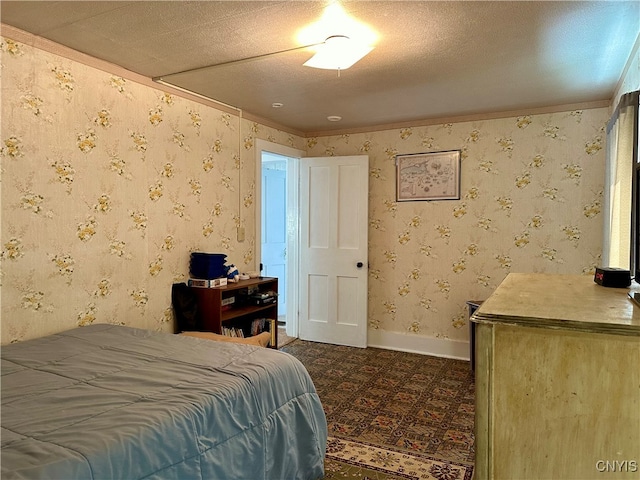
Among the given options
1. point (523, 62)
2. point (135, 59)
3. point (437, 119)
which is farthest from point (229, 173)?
point (523, 62)

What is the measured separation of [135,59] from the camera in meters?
2.73

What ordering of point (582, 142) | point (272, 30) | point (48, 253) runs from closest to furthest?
1. point (272, 30)
2. point (48, 253)
3. point (582, 142)

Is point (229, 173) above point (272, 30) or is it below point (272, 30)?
below

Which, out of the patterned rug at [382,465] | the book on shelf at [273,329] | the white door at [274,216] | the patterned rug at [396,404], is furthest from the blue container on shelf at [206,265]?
the white door at [274,216]

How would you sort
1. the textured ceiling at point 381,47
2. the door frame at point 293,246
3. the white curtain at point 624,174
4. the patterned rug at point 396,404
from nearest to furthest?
1. the textured ceiling at point 381,47
2. the white curtain at point 624,174
3. the patterned rug at point 396,404
4. the door frame at point 293,246

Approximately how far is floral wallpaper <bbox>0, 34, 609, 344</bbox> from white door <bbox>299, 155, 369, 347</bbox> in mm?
187

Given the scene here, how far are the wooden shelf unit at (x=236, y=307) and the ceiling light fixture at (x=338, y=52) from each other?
5.82 feet

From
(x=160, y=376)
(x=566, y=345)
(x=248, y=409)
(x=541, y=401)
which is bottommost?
(x=248, y=409)

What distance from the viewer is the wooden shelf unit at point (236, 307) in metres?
3.23

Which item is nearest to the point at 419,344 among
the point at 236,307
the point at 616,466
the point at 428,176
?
the point at 428,176

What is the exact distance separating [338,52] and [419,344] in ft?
10.3

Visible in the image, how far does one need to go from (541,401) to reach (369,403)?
2335mm

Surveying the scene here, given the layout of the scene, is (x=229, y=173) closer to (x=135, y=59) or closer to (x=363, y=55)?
(x=135, y=59)

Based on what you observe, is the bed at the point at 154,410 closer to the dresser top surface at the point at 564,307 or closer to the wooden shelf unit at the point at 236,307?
the wooden shelf unit at the point at 236,307
